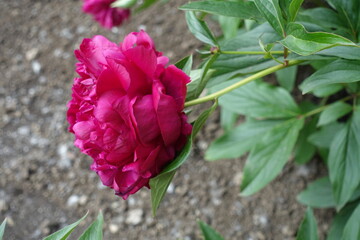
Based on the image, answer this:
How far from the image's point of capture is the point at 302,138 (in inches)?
50.6

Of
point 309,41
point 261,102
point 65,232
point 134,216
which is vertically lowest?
point 134,216

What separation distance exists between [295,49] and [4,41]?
1.72m

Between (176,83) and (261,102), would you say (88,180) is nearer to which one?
(261,102)

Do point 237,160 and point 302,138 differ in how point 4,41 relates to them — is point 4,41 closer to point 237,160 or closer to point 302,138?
point 237,160

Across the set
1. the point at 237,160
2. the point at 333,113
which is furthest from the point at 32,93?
the point at 333,113

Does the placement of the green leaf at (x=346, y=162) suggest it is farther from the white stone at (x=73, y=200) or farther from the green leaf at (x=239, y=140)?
the white stone at (x=73, y=200)

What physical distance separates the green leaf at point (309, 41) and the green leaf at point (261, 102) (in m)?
0.58

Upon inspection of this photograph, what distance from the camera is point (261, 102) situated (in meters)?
1.16

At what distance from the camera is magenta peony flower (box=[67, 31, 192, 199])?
54 cm

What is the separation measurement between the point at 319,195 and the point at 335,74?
662 mm

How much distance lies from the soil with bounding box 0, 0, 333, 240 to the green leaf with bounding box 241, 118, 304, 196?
1.22 ft

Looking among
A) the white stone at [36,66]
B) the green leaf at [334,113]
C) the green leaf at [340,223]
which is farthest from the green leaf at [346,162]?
the white stone at [36,66]

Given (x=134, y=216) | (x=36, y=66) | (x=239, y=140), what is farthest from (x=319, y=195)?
(x=36, y=66)

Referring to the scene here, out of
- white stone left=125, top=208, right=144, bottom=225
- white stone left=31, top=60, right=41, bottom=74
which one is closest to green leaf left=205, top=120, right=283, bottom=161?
white stone left=125, top=208, right=144, bottom=225
